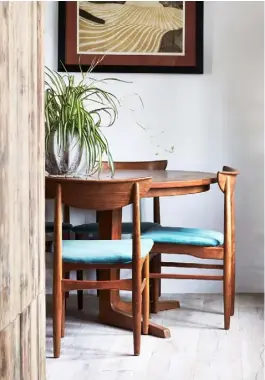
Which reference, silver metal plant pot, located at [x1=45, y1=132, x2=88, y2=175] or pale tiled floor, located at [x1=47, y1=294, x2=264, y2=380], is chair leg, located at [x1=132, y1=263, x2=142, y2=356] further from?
silver metal plant pot, located at [x1=45, y1=132, x2=88, y2=175]

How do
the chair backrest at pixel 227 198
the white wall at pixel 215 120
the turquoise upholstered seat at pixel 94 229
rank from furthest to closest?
the white wall at pixel 215 120, the turquoise upholstered seat at pixel 94 229, the chair backrest at pixel 227 198

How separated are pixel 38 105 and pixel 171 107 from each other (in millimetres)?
2492

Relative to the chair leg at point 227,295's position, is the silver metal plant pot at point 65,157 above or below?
above

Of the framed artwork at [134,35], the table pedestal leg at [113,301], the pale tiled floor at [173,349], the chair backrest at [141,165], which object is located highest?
the framed artwork at [134,35]

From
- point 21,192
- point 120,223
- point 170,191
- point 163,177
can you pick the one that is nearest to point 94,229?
point 120,223

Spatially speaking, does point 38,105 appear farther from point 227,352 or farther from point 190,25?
point 190,25

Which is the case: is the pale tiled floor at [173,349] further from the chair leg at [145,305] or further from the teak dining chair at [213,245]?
the teak dining chair at [213,245]

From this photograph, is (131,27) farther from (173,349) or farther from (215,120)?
(173,349)

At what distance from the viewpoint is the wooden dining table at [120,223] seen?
3287 millimetres

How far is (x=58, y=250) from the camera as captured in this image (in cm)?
307

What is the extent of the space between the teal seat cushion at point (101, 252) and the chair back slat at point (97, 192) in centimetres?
19

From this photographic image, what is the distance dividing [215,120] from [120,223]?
111cm

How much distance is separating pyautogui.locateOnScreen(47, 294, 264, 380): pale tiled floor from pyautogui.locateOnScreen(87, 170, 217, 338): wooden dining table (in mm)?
54

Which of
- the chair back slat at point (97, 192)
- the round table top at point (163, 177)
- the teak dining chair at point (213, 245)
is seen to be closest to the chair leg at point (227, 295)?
the teak dining chair at point (213, 245)
